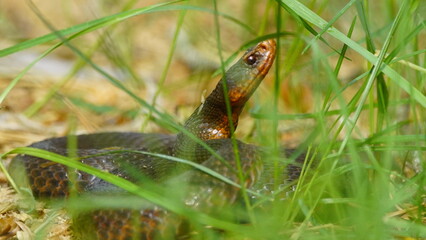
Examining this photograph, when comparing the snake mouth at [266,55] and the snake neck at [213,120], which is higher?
the snake mouth at [266,55]

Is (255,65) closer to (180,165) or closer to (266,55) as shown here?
(266,55)

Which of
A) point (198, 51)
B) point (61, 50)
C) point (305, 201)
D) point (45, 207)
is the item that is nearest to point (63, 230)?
point (45, 207)

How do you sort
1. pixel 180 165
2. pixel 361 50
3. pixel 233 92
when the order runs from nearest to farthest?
1. pixel 361 50
2. pixel 180 165
3. pixel 233 92

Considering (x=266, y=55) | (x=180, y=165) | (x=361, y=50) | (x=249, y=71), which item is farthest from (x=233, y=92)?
(x=361, y=50)

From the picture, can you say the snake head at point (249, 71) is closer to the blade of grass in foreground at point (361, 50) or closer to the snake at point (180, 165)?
the snake at point (180, 165)

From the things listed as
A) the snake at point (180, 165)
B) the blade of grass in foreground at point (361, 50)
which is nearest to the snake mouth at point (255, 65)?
the snake at point (180, 165)

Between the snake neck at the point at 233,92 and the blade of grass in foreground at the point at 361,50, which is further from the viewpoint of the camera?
the snake neck at the point at 233,92

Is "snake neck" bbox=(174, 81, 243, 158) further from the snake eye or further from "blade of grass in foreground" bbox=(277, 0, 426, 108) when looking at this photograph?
"blade of grass in foreground" bbox=(277, 0, 426, 108)
